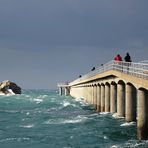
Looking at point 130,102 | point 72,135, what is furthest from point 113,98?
point 72,135

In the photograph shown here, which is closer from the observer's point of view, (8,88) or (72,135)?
(72,135)

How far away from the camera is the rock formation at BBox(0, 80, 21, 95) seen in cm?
17850

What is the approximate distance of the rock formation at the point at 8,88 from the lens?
178m

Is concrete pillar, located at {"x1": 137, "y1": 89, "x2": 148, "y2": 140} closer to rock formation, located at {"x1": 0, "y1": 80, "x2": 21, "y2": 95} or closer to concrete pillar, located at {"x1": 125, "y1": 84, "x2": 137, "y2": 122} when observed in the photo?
concrete pillar, located at {"x1": 125, "y1": 84, "x2": 137, "y2": 122}

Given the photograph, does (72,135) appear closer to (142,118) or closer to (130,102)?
(142,118)

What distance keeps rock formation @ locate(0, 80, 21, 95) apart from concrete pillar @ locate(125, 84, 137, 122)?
14453cm

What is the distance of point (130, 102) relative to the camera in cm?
3647

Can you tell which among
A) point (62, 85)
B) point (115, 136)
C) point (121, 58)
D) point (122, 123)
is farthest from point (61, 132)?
point (62, 85)

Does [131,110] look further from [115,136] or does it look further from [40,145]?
[40,145]

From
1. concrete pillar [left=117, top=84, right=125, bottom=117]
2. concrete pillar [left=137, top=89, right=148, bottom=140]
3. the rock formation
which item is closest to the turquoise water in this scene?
concrete pillar [left=137, top=89, right=148, bottom=140]

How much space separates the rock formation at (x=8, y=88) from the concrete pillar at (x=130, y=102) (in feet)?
474

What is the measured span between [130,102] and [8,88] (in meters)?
148

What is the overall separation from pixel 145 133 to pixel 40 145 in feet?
22.0

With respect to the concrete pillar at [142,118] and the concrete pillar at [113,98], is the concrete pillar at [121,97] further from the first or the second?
the concrete pillar at [142,118]
